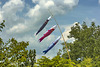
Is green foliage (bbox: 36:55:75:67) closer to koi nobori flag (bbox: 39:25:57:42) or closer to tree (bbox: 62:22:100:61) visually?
koi nobori flag (bbox: 39:25:57:42)

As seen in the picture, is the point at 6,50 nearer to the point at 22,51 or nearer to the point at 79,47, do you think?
the point at 22,51

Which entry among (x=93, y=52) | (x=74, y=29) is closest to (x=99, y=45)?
(x=93, y=52)

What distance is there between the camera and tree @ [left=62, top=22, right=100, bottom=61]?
129 feet

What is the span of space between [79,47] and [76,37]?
3088mm

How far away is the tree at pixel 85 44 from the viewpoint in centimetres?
3919

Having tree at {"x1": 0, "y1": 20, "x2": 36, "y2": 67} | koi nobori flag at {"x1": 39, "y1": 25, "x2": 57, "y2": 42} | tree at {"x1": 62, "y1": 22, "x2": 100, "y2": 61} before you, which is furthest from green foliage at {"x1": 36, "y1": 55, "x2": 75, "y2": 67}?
tree at {"x1": 62, "y1": 22, "x2": 100, "y2": 61}

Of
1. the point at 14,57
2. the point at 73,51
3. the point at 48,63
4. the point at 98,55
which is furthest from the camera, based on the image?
the point at 73,51

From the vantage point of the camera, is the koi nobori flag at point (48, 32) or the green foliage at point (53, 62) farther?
the koi nobori flag at point (48, 32)

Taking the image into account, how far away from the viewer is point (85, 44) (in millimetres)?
39969

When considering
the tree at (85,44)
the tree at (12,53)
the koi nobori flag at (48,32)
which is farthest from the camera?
the tree at (85,44)

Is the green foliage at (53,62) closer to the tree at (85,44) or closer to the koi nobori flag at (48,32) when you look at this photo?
the koi nobori flag at (48,32)

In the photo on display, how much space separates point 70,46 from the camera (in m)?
41.5

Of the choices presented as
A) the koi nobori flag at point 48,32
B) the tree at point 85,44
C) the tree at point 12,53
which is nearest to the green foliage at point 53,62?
the tree at point 12,53

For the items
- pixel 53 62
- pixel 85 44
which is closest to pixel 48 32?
pixel 53 62
